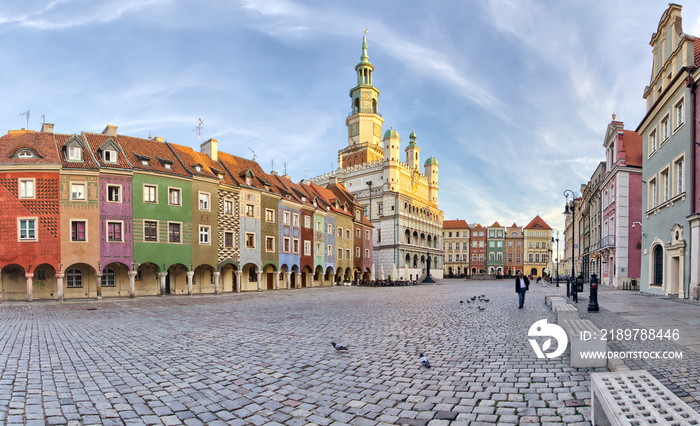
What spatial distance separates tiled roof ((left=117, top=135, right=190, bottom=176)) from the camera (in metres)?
31.6

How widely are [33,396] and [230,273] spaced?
3310 centimetres

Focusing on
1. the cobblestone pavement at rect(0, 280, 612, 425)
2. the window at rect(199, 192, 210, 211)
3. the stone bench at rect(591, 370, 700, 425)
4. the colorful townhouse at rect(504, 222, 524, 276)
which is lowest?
the colorful townhouse at rect(504, 222, 524, 276)

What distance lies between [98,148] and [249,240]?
45.3 feet

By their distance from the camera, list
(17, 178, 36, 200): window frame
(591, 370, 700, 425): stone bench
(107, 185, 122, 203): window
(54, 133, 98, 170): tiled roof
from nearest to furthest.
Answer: (591, 370, 700, 425): stone bench → (17, 178, 36, 200): window frame → (54, 133, 98, 170): tiled roof → (107, 185, 122, 203): window

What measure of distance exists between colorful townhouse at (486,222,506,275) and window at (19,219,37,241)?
4148 inches

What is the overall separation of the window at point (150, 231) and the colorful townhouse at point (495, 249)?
99011 millimetres

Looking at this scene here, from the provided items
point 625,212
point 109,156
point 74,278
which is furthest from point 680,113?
point 74,278

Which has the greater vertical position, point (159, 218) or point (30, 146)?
point (30, 146)

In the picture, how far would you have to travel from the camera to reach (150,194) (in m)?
31.5

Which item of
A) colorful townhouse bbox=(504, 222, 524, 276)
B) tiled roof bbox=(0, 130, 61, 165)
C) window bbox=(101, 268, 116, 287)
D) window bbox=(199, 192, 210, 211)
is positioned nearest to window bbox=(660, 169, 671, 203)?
window bbox=(199, 192, 210, 211)

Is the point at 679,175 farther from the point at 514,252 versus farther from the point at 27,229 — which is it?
the point at 514,252

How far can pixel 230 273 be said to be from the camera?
38.6 m

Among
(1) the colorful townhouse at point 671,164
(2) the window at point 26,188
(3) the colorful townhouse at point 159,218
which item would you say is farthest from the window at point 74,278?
(1) the colorful townhouse at point 671,164

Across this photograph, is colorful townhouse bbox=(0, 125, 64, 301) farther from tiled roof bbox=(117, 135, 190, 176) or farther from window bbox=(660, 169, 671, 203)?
window bbox=(660, 169, 671, 203)
